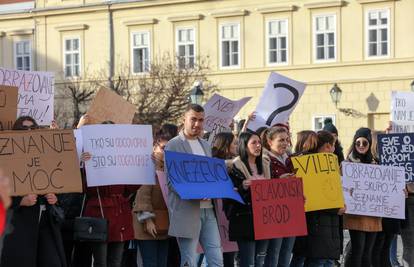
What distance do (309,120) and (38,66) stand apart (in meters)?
13.6

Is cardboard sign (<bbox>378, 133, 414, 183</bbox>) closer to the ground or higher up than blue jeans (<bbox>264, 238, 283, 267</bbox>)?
higher up

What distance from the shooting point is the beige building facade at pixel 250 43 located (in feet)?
123

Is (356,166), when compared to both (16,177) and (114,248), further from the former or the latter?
(16,177)

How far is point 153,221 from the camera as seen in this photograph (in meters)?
9.01

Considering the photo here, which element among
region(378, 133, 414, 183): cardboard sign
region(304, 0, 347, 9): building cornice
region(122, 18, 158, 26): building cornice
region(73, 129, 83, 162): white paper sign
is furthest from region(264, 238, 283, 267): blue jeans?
region(122, 18, 158, 26): building cornice

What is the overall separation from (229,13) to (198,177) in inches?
1261

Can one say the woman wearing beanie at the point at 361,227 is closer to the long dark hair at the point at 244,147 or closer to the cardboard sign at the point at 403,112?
the long dark hair at the point at 244,147

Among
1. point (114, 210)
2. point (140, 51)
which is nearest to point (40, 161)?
point (114, 210)

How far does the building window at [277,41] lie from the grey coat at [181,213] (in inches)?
1218

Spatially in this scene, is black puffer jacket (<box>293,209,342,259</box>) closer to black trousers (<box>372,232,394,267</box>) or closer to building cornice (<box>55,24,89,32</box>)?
black trousers (<box>372,232,394,267</box>)

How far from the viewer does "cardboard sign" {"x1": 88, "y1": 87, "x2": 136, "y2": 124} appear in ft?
32.8

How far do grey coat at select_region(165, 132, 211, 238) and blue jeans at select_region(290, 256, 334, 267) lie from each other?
1.75 m

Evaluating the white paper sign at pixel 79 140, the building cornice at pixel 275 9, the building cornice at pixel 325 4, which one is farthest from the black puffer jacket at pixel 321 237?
the building cornice at pixel 275 9

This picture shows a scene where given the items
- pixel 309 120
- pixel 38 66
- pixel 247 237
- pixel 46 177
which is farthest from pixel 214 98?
pixel 38 66
